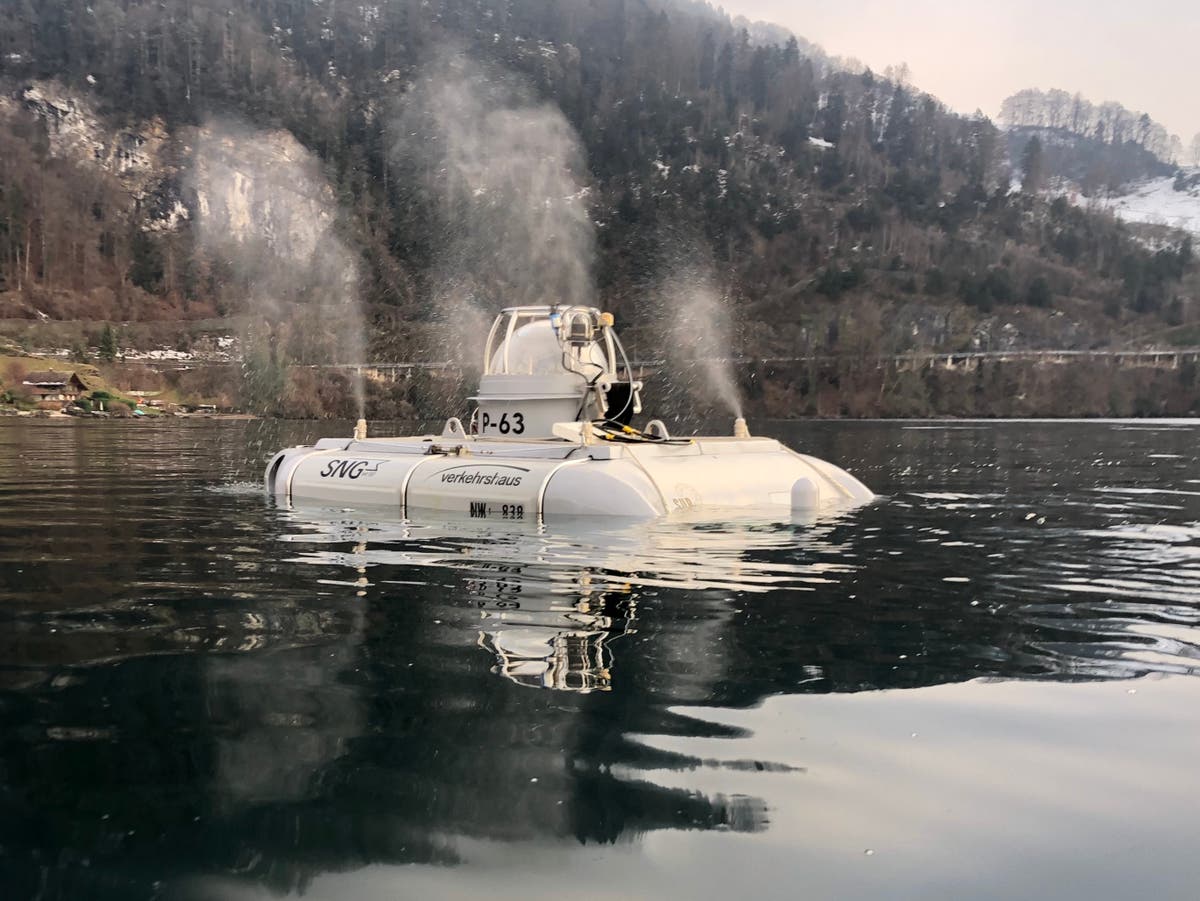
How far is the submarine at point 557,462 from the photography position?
71.7 feet

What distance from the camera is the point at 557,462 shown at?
22688 mm

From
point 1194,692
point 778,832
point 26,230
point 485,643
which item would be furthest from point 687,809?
point 26,230

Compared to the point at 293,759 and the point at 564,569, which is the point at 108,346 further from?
the point at 293,759

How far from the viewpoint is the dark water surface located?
6.11m

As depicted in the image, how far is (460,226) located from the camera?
6565 inches

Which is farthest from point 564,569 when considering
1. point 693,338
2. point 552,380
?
point 693,338

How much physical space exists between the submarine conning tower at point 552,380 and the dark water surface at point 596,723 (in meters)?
8.65

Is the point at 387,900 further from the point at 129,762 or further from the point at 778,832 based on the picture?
the point at 129,762

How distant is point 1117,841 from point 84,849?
17.9 feet

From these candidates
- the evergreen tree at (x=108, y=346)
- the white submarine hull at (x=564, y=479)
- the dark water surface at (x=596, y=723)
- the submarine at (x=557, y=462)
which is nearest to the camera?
the dark water surface at (x=596, y=723)

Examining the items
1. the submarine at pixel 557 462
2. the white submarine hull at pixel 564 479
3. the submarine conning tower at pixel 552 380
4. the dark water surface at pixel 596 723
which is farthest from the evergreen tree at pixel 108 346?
the dark water surface at pixel 596 723

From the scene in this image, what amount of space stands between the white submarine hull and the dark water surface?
→ 373 cm

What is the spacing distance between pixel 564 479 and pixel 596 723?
13468 millimetres

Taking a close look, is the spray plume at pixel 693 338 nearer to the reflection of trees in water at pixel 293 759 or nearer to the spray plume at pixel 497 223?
the spray plume at pixel 497 223
